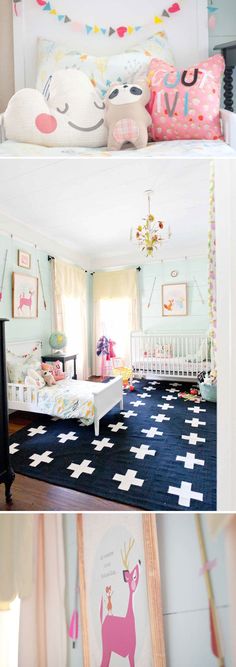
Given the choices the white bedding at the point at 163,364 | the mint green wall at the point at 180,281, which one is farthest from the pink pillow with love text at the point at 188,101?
the white bedding at the point at 163,364

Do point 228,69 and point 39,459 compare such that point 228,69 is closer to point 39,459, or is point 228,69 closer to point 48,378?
point 48,378

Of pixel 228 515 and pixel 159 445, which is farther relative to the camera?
pixel 159 445

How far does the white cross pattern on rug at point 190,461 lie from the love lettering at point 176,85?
1.45 meters

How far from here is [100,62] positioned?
763 millimetres

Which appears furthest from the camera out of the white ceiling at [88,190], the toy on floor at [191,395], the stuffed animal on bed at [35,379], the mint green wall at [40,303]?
the toy on floor at [191,395]

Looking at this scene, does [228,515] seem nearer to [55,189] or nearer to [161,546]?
[161,546]

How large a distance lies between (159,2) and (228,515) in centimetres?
157

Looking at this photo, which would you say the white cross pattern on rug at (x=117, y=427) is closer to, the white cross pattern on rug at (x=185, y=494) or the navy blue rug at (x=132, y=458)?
the navy blue rug at (x=132, y=458)

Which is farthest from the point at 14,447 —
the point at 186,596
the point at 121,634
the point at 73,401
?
the point at 186,596

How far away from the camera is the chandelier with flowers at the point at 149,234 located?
0.97 meters

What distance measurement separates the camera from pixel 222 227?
0.47 meters

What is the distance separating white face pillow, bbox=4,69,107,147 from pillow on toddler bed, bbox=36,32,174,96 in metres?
0.07

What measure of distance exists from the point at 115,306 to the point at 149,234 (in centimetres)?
40

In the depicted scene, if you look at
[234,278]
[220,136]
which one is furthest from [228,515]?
[220,136]
